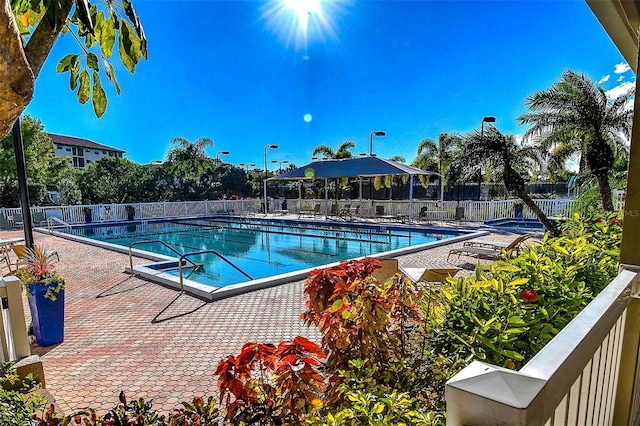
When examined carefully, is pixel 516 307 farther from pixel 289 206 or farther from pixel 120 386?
pixel 289 206

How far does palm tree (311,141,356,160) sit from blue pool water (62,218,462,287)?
37.3 ft

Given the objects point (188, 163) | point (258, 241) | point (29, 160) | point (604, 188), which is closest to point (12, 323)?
point (258, 241)

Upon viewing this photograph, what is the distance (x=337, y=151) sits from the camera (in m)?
30.6

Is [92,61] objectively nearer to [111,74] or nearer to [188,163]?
[111,74]

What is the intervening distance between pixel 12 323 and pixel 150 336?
1.85 meters

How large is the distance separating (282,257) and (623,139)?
11.9 metres

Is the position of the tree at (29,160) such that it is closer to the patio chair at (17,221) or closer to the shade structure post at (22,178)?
the patio chair at (17,221)

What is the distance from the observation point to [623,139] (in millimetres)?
10680

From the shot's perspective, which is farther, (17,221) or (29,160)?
(29,160)

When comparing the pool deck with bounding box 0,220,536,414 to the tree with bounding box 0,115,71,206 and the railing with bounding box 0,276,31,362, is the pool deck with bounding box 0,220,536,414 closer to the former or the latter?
the railing with bounding box 0,276,31,362

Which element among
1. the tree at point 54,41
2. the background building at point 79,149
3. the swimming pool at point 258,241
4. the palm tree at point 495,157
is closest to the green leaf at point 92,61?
the tree at point 54,41

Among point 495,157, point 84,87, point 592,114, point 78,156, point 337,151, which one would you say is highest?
point 78,156

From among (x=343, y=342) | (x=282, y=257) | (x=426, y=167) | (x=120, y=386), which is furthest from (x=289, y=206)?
(x=343, y=342)

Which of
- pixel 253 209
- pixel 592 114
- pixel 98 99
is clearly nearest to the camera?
pixel 98 99
